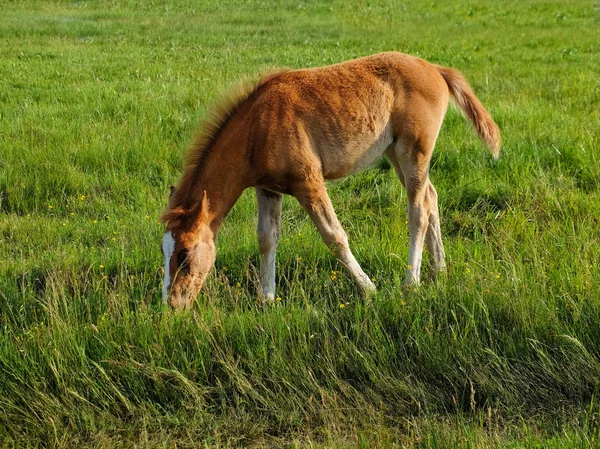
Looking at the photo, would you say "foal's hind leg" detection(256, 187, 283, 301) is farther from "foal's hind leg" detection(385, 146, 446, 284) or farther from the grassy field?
"foal's hind leg" detection(385, 146, 446, 284)

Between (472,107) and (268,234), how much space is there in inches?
77.9

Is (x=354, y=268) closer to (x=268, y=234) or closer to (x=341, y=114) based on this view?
(x=268, y=234)

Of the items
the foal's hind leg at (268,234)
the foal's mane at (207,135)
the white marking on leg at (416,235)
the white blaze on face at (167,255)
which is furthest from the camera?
the white marking on leg at (416,235)

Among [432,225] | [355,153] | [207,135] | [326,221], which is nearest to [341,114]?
[355,153]

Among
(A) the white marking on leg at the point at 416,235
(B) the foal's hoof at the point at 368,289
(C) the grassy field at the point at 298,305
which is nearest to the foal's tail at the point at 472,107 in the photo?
(C) the grassy field at the point at 298,305

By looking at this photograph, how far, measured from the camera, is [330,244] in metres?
5.16

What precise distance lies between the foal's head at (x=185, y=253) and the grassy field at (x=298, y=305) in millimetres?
131

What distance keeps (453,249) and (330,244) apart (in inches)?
48.5

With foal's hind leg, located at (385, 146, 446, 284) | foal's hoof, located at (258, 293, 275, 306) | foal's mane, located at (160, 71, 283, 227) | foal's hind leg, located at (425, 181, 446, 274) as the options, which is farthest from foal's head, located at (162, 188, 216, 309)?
foal's hind leg, located at (425, 181, 446, 274)

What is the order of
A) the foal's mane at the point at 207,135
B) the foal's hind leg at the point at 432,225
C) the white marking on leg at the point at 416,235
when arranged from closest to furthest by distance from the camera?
the foal's mane at the point at 207,135, the white marking on leg at the point at 416,235, the foal's hind leg at the point at 432,225

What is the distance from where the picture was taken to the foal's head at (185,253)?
184 inches

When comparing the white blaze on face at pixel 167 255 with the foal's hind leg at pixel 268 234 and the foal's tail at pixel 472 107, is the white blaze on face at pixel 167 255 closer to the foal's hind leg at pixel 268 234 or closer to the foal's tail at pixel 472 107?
the foal's hind leg at pixel 268 234

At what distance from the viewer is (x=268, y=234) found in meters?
5.38

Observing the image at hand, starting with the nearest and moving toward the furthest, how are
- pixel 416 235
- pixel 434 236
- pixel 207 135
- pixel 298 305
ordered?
pixel 298 305
pixel 207 135
pixel 416 235
pixel 434 236
